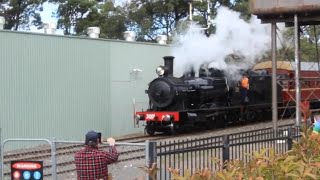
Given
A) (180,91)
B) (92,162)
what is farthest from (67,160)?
(180,91)

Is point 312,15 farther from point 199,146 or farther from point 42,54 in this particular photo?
point 199,146

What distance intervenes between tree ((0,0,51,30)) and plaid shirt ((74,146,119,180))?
4628 cm

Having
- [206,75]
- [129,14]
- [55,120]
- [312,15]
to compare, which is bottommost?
[55,120]

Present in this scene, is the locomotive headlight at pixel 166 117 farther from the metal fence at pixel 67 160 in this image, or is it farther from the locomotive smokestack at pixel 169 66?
the metal fence at pixel 67 160

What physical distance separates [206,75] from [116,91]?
376 cm

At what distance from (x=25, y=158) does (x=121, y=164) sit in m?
3.80

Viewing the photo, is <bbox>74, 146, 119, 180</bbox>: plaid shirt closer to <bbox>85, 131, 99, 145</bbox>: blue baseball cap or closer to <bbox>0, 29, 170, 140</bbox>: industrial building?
<bbox>85, 131, 99, 145</bbox>: blue baseball cap

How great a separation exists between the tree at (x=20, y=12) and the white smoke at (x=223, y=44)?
30661 mm

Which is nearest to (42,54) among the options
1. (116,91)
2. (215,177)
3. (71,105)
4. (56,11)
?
(71,105)

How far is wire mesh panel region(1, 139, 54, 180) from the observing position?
6703mm

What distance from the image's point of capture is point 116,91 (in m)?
24.2

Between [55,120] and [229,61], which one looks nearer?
[55,120]

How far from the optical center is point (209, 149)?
767 centimetres

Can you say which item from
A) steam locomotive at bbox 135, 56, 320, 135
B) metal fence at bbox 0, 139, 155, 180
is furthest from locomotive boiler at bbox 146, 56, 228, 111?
metal fence at bbox 0, 139, 155, 180
